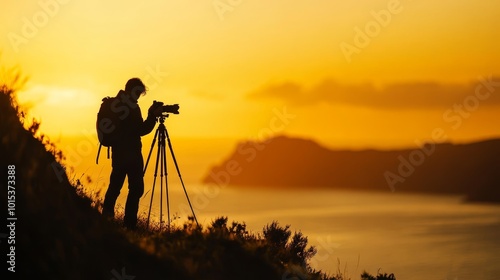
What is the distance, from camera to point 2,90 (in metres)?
10.1

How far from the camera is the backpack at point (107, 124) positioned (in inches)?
421

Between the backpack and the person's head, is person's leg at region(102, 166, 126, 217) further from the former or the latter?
the person's head

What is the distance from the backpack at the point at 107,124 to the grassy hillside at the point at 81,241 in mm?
785

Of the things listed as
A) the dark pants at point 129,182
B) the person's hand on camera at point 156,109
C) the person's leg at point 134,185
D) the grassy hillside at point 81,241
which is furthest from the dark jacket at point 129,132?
the grassy hillside at point 81,241

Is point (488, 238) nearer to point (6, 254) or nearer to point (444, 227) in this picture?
point (444, 227)

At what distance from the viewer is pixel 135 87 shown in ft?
34.9

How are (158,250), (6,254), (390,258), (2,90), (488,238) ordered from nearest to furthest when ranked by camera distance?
1. (6,254)
2. (158,250)
3. (2,90)
4. (390,258)
5. (488,238)

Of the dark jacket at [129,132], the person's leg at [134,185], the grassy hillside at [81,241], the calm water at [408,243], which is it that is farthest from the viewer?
the calm water at [408,243]

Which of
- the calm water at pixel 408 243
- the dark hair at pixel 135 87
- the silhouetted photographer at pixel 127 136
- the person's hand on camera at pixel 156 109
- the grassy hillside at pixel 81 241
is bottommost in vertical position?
the grassy hillside at pixel 81 241

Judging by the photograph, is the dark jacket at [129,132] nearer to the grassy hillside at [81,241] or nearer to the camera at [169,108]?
the camera at [169,108]

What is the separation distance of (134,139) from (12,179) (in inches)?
142

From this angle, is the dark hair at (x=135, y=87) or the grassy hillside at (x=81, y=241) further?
the dark hair at (x=135, y=87)

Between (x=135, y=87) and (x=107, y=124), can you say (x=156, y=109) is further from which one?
(x=107, y=124)

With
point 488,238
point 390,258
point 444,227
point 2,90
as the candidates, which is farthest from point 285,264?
point 444,227
